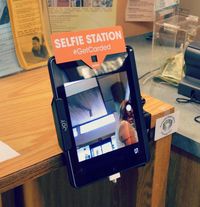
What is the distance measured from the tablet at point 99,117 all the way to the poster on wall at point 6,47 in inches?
13.0

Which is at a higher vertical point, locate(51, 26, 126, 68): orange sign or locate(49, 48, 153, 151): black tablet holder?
locate(51, 26, 126, 68): orange sign

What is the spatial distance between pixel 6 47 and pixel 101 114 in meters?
0.37

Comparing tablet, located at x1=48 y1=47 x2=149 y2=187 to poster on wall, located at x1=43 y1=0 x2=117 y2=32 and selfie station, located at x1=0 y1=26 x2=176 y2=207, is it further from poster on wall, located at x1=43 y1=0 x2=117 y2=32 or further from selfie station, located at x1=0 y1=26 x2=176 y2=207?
poster on wall, located at x1=43 y1=0 x2=117 y2=32

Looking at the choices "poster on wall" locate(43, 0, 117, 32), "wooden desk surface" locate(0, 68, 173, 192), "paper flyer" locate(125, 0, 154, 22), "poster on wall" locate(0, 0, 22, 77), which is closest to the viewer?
"wooden desk surface" locate(0, 68, 173, 192)

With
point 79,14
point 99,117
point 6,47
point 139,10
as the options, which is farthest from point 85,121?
point 139,10

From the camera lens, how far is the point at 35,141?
770mm

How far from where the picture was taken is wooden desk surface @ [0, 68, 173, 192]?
71 centimetres

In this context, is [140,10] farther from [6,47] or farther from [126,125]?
[126,125]

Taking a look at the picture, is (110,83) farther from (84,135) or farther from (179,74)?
(179,74)

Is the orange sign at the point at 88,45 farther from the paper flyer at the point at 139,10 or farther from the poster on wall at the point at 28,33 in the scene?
the paper flyer at the point at 139,10

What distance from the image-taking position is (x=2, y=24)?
102 cm

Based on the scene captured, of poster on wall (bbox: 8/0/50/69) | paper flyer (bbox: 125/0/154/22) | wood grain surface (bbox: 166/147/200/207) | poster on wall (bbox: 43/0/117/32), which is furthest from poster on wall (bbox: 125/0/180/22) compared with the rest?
wood grain surface (bbox: 166/147/200/207)

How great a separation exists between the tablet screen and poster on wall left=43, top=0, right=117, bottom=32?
0.50 m

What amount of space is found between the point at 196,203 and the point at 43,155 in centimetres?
49
